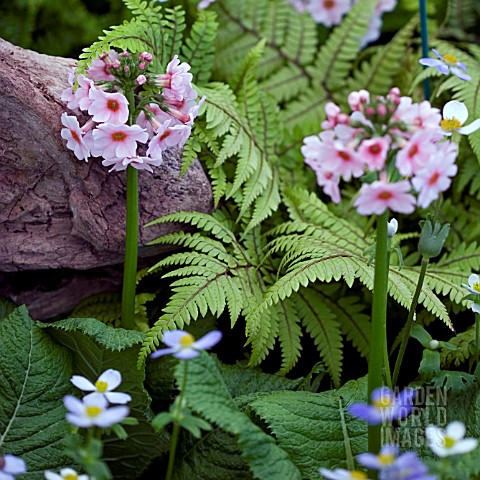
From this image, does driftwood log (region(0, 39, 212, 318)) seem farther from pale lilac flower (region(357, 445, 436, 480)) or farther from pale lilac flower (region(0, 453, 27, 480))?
pale lilac flower (region(357, 445, 436, 480))

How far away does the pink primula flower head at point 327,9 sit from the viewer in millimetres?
2891

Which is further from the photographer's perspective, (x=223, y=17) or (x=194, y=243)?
(x=223, y=17)

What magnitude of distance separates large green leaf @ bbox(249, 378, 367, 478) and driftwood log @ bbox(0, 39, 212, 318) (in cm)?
64

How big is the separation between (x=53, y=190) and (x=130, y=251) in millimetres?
303

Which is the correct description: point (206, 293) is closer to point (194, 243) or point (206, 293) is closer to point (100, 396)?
point (194, 243)

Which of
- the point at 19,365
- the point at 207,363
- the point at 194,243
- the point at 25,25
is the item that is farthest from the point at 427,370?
the point at 25,25

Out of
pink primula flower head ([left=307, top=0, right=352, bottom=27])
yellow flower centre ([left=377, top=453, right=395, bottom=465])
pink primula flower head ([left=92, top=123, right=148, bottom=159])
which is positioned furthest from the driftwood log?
pink primula flower head ([left=307, top=0, right=352, bottom=27])

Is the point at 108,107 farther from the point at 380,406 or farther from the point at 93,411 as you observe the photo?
the point at 380,406

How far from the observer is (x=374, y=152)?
1.15 meters

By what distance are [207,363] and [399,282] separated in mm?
664

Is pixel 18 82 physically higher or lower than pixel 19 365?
higher

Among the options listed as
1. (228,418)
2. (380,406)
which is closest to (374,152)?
(380,406)

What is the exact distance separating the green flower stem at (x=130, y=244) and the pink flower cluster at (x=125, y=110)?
0.03 meters

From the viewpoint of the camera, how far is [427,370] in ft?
5.26
